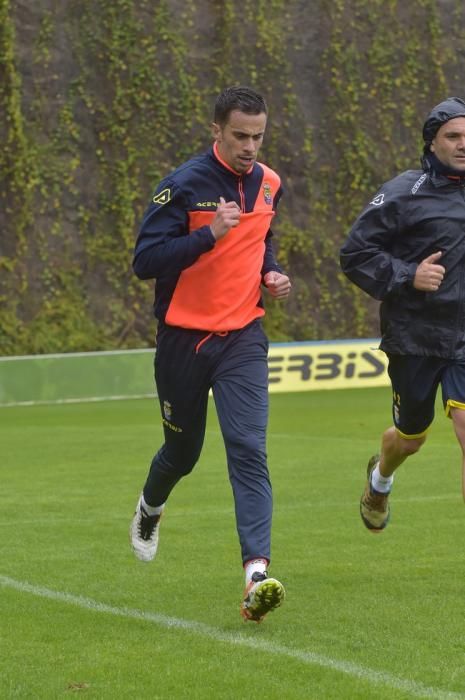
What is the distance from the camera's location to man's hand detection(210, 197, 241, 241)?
6.35m

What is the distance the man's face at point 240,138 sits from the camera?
6500 mm

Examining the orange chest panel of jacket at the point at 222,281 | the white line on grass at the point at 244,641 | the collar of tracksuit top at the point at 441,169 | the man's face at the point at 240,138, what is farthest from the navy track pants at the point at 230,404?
the collar of tracksuit top at the point at 441,169

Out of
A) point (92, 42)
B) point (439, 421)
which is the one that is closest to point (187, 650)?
point (439, 421)

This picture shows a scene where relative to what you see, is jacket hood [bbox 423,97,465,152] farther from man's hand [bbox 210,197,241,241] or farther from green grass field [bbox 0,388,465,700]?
green grass field [bbox 0,388,465,700]

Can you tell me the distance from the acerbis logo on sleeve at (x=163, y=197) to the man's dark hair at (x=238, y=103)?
40 cm

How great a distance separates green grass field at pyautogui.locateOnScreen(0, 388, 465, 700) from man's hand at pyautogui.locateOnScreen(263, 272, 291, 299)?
1451 millimetres

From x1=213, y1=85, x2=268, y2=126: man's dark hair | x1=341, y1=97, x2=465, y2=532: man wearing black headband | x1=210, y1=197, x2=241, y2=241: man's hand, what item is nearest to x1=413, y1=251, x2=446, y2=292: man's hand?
x1=341, y1=97, x2=465, y2=532: man wearing black headband

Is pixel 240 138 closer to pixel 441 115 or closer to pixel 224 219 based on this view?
pixel 224 219

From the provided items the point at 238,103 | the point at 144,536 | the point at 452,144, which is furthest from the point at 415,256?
the point at 144,536

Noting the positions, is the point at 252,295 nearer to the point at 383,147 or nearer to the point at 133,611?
the point at 133,611

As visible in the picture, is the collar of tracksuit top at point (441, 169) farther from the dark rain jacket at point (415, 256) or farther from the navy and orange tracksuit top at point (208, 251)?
the navy and orange tracksuit top at point (208, 251)

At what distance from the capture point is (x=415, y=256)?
703cm

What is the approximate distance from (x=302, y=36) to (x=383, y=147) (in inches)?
95.9

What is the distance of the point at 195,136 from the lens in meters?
22.6
